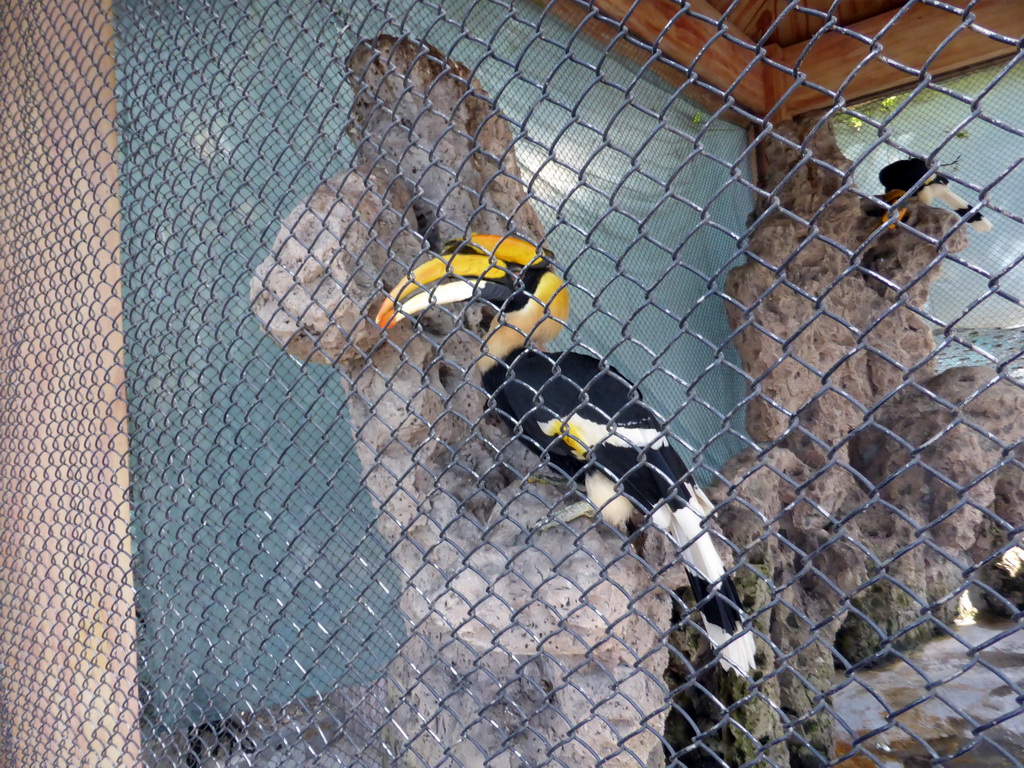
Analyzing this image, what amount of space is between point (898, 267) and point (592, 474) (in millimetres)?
2436

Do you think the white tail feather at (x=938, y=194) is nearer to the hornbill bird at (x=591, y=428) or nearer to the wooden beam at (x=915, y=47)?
the wooden beam at (x=915, y=47)

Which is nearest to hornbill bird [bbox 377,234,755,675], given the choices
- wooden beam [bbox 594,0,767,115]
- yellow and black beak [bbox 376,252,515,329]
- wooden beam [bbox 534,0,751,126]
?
yellow and black beak [bbox 376,252,515,329]

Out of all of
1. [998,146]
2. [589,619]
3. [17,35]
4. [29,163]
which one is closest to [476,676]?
[589,619]

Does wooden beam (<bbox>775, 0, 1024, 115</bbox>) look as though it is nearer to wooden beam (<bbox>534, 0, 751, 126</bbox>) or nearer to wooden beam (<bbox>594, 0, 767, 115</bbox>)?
wooden beam (<bbox>594, 0, 767, 115</bbox>)

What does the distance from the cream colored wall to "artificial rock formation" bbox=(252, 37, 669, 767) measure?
41 cm

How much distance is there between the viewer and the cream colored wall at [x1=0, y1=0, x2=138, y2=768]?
1.45 meters

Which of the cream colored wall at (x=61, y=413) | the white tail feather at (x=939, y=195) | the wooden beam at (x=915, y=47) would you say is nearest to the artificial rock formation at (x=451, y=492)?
the cream colored wall at (x=61, y=413)

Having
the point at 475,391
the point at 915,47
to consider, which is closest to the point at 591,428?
the point at 475,391

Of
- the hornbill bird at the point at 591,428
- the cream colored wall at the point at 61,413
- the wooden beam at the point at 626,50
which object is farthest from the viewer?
the wooden beam at the point at 626,50

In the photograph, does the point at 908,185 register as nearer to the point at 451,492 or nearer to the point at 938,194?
the point at 938,194

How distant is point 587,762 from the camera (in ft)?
4.65

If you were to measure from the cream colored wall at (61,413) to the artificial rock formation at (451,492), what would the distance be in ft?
1.33

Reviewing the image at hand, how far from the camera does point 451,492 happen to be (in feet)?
5.20

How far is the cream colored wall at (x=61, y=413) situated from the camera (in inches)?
57.2
